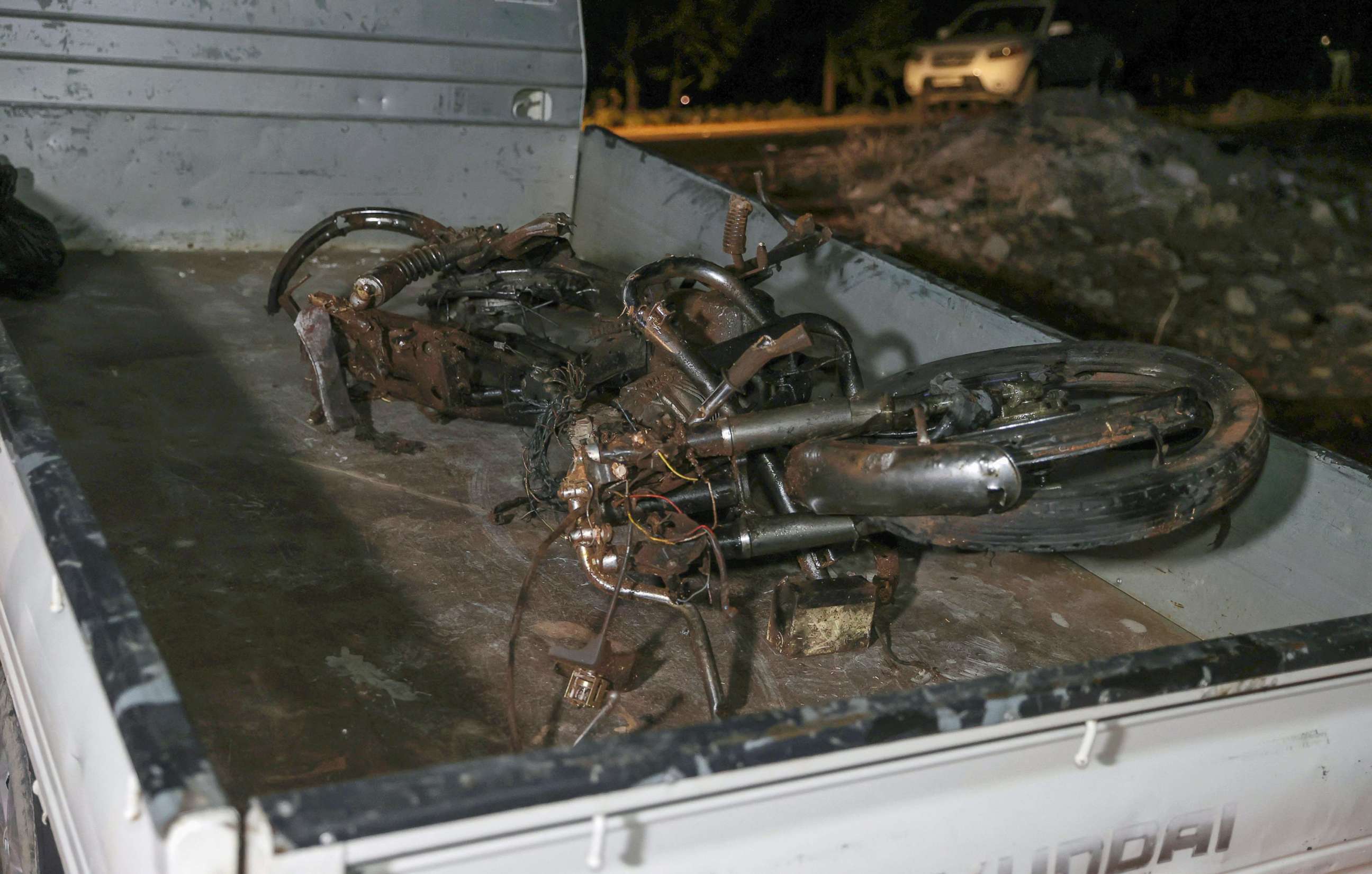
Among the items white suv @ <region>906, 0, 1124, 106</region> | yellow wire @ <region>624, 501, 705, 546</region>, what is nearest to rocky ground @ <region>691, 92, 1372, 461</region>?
white suv @ <region>906, 0, 1124, 106</region>

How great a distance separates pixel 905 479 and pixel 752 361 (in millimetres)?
548

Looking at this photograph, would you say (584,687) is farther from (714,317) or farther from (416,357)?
(416,357)

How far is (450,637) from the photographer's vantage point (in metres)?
2.52

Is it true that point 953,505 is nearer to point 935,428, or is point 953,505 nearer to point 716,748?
point 935,428

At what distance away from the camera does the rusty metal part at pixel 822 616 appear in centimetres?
255

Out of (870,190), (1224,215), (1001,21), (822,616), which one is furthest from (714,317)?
(1001,21)

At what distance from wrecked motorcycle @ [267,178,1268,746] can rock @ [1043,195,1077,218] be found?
11.9 feet

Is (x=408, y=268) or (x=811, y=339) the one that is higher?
(x=811, y=339)

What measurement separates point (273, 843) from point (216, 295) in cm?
360

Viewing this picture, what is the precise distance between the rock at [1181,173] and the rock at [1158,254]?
77 centimetres

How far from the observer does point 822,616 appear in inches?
100

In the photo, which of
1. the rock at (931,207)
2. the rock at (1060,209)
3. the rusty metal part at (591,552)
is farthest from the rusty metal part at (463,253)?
the rock at (1060,209)

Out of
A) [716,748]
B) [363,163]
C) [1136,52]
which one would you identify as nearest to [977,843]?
[716,748]

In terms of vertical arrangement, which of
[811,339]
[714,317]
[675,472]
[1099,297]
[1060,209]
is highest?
[811,339]
